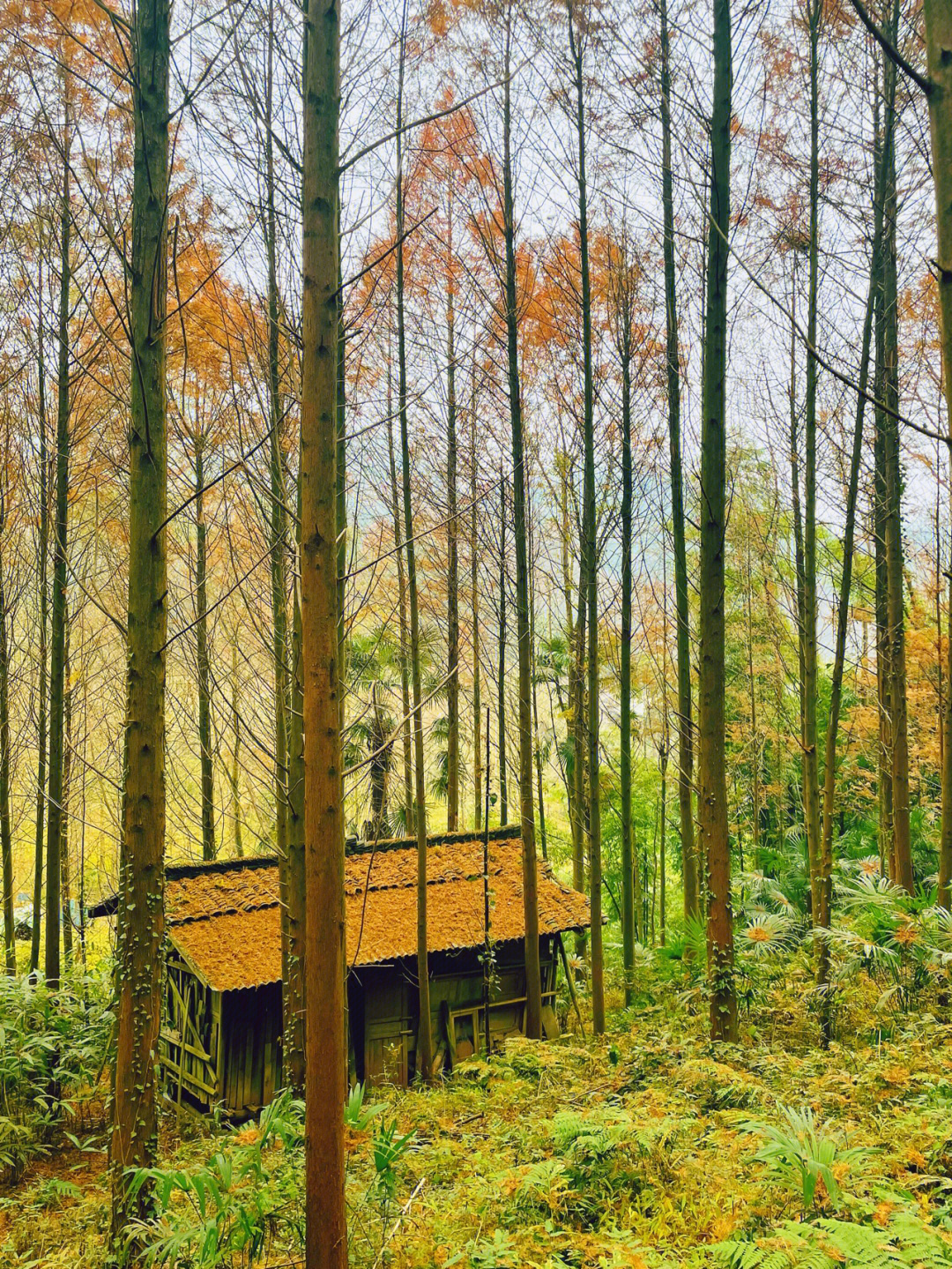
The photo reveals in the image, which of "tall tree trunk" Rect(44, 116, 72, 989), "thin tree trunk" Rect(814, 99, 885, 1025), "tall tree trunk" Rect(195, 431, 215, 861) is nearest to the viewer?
"thin tree trunk" Rect(814, 99, 885, 1025)

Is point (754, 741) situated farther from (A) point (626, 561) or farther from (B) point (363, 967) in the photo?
(B) point (363, 967)

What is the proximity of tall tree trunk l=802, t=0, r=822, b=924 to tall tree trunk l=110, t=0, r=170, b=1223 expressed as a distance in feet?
19.3

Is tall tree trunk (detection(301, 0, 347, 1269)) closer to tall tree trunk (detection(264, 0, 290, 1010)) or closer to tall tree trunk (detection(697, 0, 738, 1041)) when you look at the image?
tall tree trunk (detection(264, 0, 290, 1010))

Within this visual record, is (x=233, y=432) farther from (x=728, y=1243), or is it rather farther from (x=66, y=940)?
(x=66, y=940)

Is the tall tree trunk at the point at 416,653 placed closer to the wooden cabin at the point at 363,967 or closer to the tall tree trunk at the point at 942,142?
the wooden cabin at the point at 363,967

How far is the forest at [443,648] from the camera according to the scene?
3.48 meters

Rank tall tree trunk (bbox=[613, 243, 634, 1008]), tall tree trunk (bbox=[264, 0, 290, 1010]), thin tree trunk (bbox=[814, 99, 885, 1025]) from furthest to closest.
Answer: tall tree trunk (bbox=[613, 243, 634, 1008]), thin tree trunk (bbox=[814, 99, 885, 1025]), tall tree trunk (bbox=[264, 0, 290, 1010])

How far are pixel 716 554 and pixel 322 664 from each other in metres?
3.78

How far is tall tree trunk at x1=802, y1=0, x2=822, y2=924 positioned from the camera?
7418mm

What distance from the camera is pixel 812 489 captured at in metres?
7.47

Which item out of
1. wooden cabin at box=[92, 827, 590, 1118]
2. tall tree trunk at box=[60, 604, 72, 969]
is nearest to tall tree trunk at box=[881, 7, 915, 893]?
wooden cabin at box=[92, 827, 590, 1118]

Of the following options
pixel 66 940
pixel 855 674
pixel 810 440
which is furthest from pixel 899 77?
pixel 66 940

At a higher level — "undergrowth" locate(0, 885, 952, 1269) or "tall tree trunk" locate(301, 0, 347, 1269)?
"tall tree trunk" locate(301, 0, 347, 1269)

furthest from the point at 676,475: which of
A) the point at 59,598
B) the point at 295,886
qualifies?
the point at 59,598
